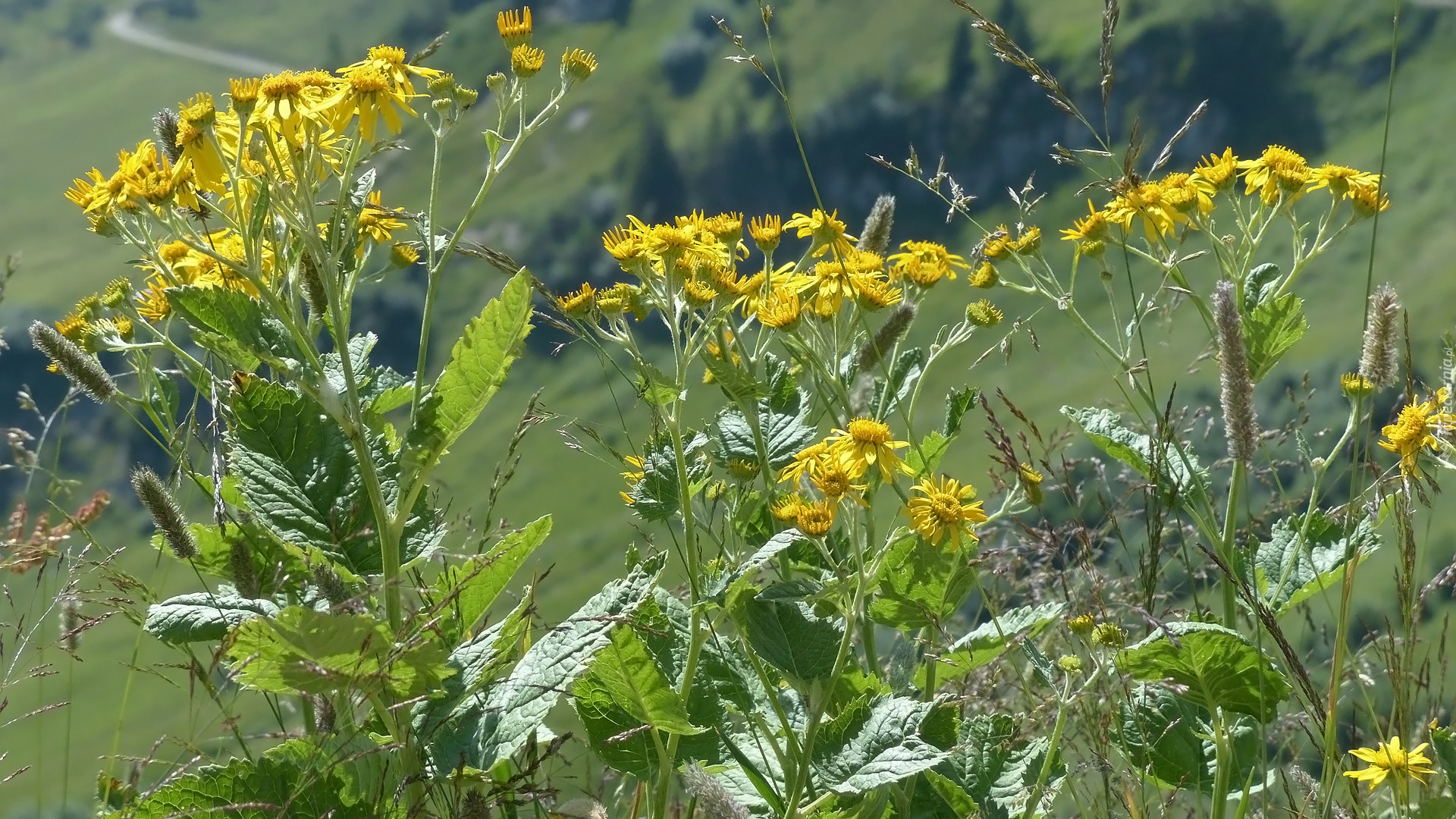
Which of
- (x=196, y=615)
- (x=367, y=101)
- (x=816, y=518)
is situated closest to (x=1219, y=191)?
(x=816, y=518)

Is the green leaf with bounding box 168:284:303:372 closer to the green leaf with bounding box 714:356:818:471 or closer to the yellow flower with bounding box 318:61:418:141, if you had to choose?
the yellow flower with bounding box 318:61:418:141

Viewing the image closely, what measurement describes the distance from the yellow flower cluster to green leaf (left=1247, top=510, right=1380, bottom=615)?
847 millimetres

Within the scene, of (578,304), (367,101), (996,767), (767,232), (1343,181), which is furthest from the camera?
(1343,181)

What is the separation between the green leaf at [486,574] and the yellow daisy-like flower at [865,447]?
65cm

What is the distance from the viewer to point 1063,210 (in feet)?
551

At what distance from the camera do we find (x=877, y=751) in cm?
249

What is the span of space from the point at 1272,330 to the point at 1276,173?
560mm

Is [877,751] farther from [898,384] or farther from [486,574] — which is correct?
[898,384]

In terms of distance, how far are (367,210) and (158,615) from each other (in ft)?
3.32

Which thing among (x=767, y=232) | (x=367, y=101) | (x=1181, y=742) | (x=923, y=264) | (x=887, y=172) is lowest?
(x=887, y=172)

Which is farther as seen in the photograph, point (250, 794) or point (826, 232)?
point (826, 232)

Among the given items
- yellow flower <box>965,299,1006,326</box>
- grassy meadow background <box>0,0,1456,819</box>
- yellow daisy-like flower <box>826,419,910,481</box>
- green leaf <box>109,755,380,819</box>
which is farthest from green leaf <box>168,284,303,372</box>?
grassy meadow background <box>0,0,1456,819</box>

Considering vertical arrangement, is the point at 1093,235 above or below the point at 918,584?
above

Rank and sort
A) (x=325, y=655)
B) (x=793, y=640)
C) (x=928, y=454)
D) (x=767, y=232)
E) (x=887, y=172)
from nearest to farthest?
1. (x=325, y=655)
2. (x=793, y=640)
3. (x=928, y=454)
4. (x=767, y=232)
5. (x=887, y=172)
